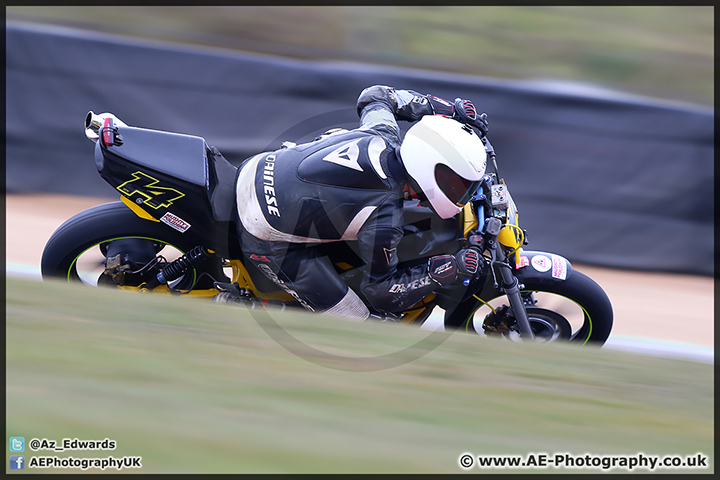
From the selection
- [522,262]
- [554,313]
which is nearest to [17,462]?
[522,262]

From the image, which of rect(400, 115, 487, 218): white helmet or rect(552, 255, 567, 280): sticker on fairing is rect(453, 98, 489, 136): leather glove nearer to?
rect(400, 115, 487, 218): white helmet

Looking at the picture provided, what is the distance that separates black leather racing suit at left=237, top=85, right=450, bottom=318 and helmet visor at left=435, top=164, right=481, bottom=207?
202mm

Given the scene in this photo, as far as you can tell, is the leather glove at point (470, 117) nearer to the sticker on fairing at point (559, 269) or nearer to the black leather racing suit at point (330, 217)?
the black leather racing suit at point (330, 217)

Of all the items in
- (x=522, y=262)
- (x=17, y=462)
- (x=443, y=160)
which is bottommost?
(x=17, y=462)

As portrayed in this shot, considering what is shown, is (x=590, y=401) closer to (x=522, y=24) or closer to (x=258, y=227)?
(x=258, y=227)

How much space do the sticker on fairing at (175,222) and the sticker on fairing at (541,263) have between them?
193cm

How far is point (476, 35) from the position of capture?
6.96 metres

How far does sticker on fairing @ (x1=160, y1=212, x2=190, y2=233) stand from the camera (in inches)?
141

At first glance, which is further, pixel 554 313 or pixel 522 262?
pixel 554 313

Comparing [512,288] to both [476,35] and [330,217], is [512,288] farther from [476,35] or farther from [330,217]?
[476,35]

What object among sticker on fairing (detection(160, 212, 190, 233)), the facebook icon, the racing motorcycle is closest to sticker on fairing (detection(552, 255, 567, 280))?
the racing motorcycle

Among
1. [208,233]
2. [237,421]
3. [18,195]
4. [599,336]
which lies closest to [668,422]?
[599,336]

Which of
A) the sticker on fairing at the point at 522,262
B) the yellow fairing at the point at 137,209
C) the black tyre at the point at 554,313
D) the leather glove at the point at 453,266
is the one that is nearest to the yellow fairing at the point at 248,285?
the yellow fairing at the point at 137,209

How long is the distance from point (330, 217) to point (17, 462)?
1823mm
